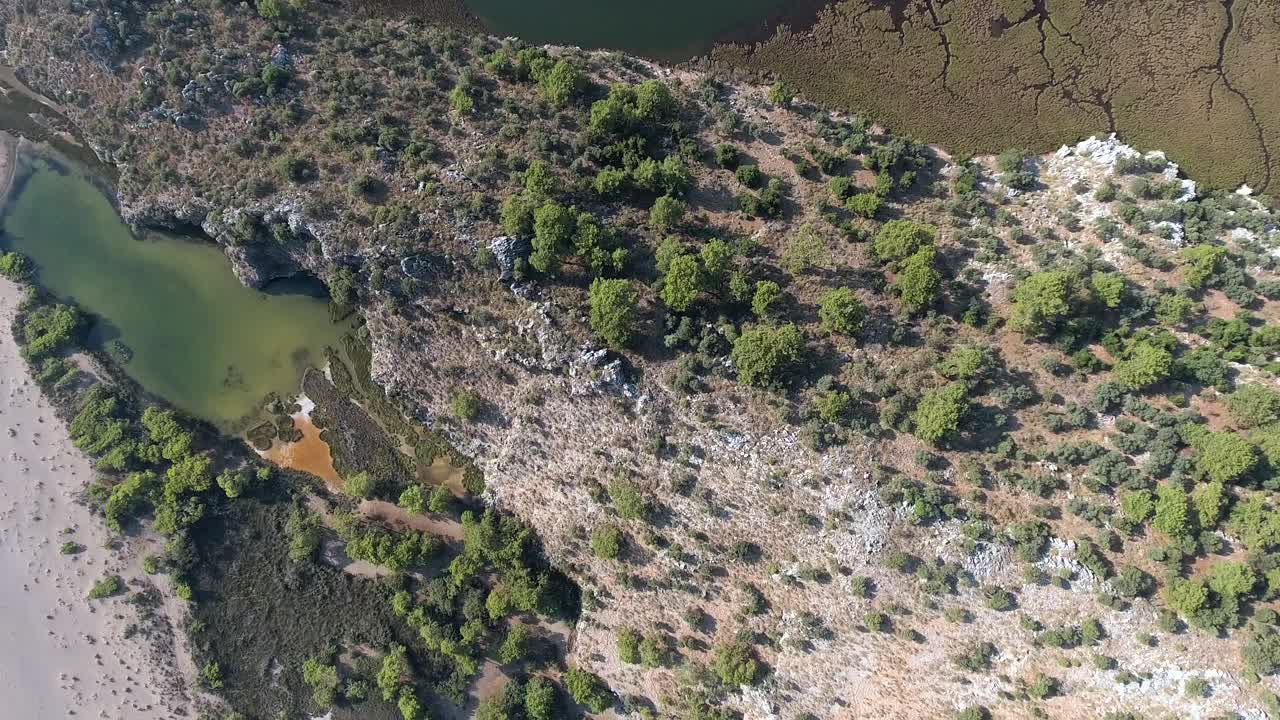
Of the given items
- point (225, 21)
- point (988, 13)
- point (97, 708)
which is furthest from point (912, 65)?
point (97, 708)

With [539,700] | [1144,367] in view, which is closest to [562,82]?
[1144,367]

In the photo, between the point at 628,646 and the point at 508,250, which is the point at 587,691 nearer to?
the point at 628,646

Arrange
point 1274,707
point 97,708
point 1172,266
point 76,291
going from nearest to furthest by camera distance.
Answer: point 1274,707, point 1172,266, point 97,708, point 76,291

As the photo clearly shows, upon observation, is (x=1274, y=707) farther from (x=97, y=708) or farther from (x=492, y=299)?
(x=97, y=708)

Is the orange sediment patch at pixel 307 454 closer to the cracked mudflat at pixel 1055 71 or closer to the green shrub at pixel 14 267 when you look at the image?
the green shrub at pixel 14 267

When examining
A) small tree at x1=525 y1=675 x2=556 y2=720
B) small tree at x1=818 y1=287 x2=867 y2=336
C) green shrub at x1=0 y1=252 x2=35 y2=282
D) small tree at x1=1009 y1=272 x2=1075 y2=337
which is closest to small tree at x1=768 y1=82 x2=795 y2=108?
small tree at x1=818 y1=287 x2=867 y2=336

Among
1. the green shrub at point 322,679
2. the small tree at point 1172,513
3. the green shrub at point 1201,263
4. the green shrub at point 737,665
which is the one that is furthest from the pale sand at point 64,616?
the green shrub at point 1201,263
